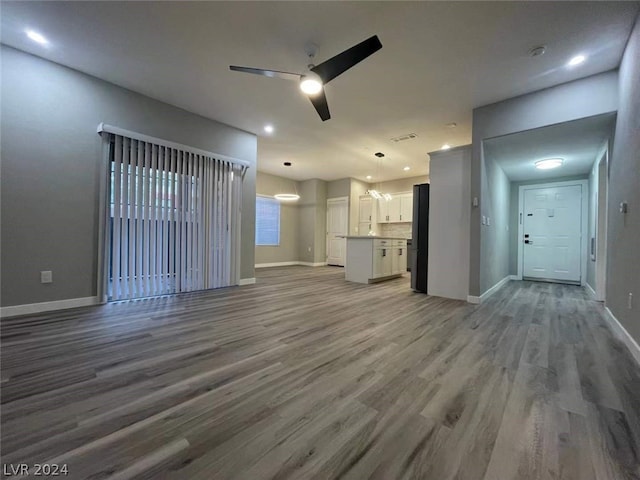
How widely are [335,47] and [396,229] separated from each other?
21.1ft

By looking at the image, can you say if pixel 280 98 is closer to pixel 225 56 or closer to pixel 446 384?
pixel 225 56

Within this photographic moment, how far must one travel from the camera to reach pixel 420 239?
454cm

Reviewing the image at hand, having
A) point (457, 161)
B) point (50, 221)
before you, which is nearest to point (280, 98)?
point (457, 161)

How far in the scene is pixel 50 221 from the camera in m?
2.99

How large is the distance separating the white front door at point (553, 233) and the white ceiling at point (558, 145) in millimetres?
672

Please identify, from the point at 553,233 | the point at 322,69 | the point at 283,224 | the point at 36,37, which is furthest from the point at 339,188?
the point at 36,37

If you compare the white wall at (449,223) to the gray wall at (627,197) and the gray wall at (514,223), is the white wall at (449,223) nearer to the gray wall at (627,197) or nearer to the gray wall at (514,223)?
the gray wall at (627,197)

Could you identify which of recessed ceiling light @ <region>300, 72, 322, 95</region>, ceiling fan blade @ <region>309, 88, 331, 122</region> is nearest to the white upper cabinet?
ceiling fan blade @ <region>309, 88, 331, 122</region>

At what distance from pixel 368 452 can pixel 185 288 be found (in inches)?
150

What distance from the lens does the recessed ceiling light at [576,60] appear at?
269 centimetres

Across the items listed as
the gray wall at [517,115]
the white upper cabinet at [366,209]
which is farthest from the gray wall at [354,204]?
the gray wall at [517,115]

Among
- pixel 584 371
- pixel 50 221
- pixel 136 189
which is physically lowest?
pixel 584 371

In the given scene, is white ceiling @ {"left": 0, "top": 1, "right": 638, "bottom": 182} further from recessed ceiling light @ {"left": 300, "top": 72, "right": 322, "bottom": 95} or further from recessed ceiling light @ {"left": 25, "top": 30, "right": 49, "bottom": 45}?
recessed ceiling light @ {"left": 300, "top": 72, "right": 322, "bottom": 95}

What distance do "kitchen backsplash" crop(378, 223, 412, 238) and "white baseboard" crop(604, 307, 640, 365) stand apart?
530 cm
